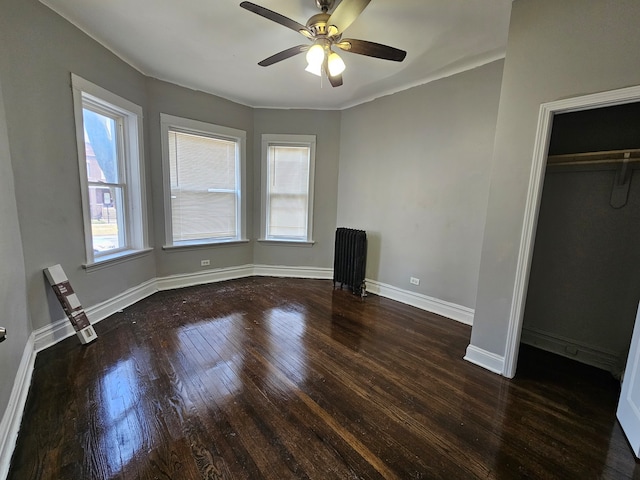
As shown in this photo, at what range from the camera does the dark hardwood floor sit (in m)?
1.34

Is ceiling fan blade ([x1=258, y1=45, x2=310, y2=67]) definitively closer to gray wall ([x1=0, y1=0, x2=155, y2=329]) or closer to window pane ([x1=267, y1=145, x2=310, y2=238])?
gray wall ([x1=0, y1=0, x2=155, y2=329])

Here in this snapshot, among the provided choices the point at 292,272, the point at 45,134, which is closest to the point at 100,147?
the point at 45,134

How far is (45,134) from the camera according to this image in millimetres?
2172

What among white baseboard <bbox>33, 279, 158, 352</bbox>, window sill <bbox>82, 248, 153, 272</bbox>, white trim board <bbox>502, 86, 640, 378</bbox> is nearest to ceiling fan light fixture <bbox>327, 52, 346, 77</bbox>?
white trim board <bbox>502, 86, 640, 378</bbox>

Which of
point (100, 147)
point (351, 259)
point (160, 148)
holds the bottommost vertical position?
point (351, 259)

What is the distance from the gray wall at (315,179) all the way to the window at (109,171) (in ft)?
5.41

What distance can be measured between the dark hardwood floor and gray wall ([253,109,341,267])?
6.17 feet

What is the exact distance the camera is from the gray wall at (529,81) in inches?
61.4

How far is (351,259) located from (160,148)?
116 inches

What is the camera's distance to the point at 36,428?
1477mm

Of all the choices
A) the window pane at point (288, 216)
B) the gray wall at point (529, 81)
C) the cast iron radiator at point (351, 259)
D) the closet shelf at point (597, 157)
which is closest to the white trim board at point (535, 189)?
the gray wall at point (529, 81)

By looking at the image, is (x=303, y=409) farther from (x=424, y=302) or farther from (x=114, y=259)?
(x=114, y=259)

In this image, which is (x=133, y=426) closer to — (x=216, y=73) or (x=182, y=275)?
(x=182, y=275)

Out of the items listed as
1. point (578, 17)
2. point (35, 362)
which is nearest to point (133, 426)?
point (35, 362)
